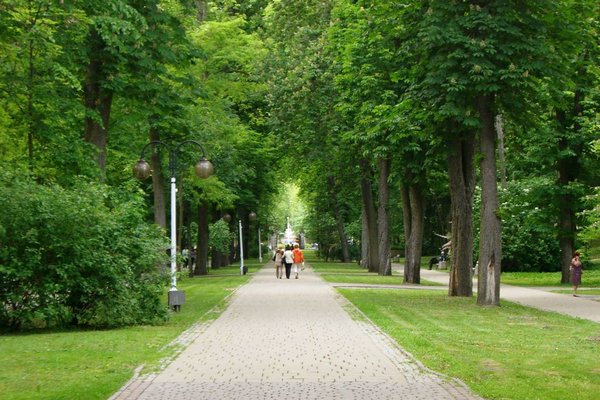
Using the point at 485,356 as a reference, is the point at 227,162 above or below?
above

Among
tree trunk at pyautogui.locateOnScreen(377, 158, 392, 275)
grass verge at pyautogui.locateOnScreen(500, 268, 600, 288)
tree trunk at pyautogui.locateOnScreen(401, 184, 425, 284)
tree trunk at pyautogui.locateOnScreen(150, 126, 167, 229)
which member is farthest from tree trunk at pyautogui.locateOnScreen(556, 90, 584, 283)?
tree trunk at pyautogui.locateOnScreen(150, 126, 167, 229)

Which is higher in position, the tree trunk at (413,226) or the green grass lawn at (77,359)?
the tree trunk at (413,226)

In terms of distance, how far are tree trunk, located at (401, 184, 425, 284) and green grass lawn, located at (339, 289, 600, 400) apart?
979cm

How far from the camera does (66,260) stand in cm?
1764

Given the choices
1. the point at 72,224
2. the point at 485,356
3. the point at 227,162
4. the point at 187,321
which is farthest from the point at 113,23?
the point at 227,162

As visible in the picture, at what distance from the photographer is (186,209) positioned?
49469mm

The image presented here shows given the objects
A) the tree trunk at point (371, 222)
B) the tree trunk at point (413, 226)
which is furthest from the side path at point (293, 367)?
the tree trunk at point (371, 222)

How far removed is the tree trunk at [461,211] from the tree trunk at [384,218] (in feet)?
43.5

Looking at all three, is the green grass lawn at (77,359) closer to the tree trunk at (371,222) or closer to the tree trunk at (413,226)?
the tree trunk at (413,226)

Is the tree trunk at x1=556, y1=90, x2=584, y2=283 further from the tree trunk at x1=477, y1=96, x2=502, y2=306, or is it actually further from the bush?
the bush

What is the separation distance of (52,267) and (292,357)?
237 inches

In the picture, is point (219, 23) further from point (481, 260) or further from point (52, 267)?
point (52, 267)

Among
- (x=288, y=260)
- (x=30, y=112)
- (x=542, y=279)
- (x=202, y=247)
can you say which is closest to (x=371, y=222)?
(x=288, y=260)

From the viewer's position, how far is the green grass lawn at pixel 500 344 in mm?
10836
